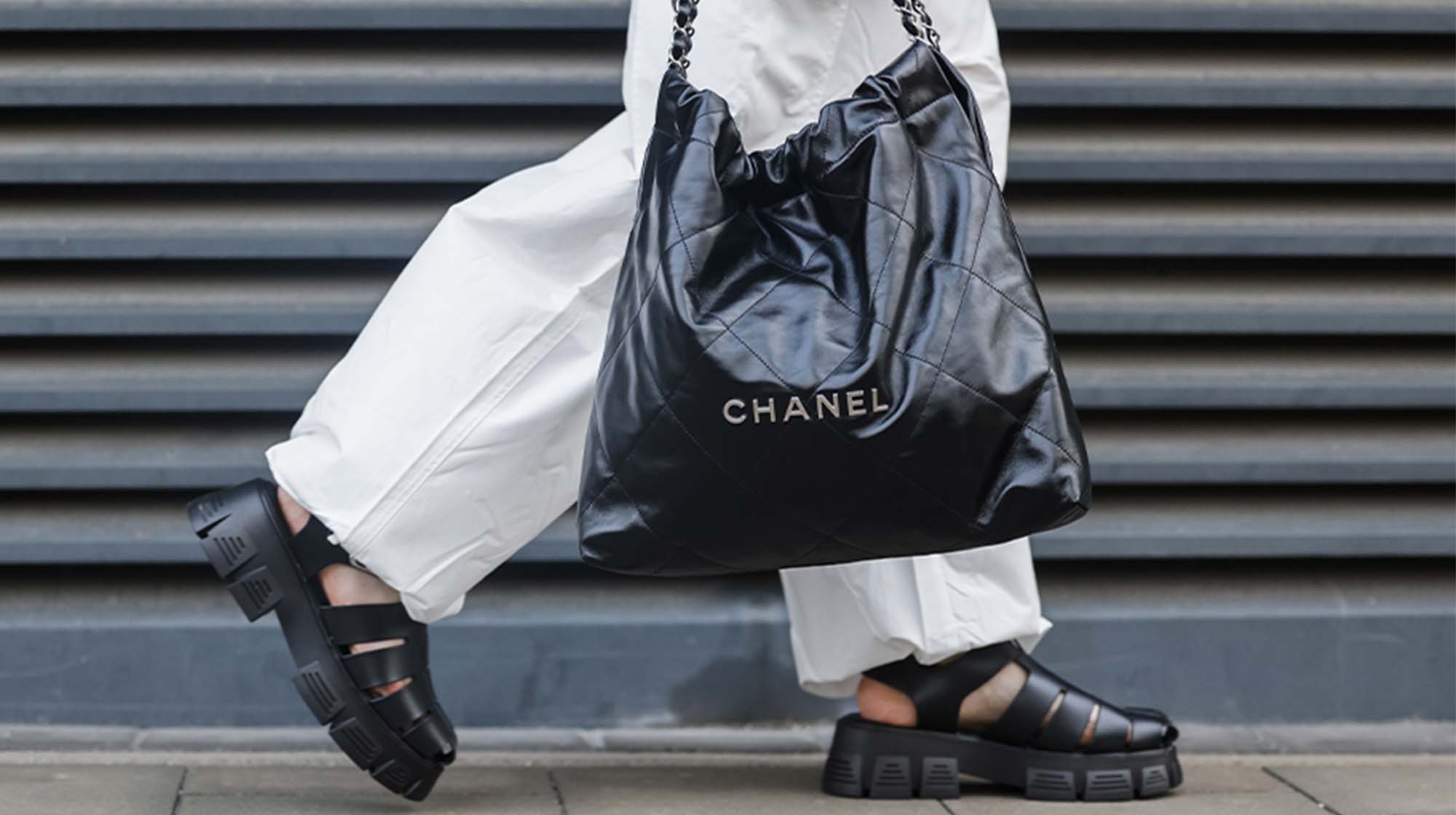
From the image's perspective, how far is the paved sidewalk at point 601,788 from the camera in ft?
7.56

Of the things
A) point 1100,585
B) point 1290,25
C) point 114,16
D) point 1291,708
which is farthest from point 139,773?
point 1290,25

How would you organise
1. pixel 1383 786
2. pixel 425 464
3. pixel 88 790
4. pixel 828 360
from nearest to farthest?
pixel 828 360
pixel 425 464
pixel 88 790
pixel 1383 786

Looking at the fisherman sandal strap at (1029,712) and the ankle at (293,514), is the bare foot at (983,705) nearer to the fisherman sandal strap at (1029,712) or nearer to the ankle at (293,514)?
the fisherman sandal strap at (1029,712)

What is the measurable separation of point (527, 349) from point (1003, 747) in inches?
36.7

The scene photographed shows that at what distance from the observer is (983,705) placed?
2.48 metres

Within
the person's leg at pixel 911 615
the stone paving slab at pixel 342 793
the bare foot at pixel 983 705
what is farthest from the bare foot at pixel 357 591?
the bare foot at pixel 983 705

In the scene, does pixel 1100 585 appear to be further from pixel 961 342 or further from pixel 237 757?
pixel 237 757

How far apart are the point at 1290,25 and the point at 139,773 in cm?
229

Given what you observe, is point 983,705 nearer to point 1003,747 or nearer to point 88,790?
point 1003,747

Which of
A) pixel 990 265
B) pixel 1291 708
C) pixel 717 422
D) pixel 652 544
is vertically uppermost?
pixel 990 265

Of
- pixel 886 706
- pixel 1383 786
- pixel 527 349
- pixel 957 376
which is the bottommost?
pixel 1383 786

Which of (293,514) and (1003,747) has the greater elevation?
(293,514)

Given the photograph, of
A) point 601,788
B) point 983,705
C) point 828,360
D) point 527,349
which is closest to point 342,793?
point 601,788

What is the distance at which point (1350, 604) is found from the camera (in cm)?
296
